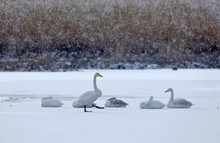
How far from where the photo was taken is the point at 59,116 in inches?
342

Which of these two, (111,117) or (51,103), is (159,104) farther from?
(51,103)

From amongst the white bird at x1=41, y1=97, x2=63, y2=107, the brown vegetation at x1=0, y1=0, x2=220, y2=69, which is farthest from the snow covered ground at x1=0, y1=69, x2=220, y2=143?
the brown vegetation at x1=0, y1=0, x2=220, y2=69

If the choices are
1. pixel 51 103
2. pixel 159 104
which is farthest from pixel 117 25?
pixel 159 104

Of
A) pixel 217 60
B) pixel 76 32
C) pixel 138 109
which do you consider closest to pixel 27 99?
pixel 138 109

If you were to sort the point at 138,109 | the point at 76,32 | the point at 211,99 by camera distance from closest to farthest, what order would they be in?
the point at 138,109
the point at 211,99
the point at 76,32

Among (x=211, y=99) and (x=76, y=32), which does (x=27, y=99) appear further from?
(x=76, y=32)

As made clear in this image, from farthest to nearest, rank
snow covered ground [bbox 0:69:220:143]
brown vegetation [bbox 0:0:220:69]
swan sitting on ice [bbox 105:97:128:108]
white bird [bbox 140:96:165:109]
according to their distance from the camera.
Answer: brown vegetation [bbox 0:0:220:69]
swan sitting on ice [bbox 105:97:128:108]
white bird [bbox 140:96:165:109]
snow covered ground [bbox 0:69:220:143]

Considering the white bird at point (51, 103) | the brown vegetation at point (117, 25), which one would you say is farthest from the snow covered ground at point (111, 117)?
the brown vegetation at point (117, 25)

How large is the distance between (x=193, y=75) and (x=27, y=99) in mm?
6638

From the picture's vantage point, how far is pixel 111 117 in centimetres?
857

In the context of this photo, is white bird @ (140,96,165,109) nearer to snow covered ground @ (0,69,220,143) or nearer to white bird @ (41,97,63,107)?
snow covered ground @ (0,69,220,143)

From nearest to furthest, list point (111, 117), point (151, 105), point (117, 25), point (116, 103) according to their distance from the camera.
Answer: point (111, 117)
point (151, 105)
point (116, 103)
point (117, 25)

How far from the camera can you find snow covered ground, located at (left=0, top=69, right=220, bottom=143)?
6848 mm

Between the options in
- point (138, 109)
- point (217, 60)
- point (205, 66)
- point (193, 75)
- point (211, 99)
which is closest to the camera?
point (138, 109)
